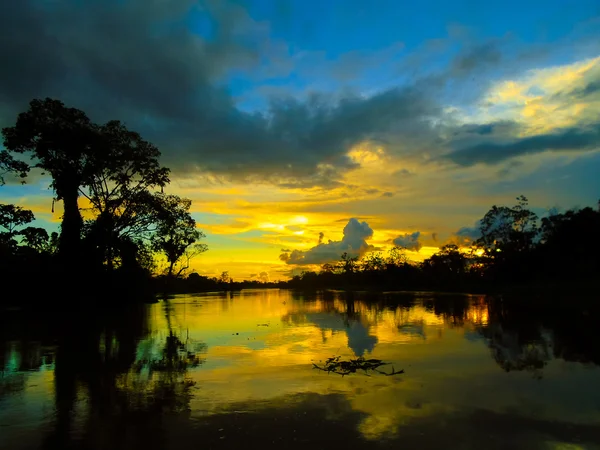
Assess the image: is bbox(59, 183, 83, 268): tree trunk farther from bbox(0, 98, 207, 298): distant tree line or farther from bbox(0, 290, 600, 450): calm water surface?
bbox(0, 290, 600, 450): calm water surface

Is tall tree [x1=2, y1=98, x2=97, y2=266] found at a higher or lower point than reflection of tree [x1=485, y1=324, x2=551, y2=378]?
higher

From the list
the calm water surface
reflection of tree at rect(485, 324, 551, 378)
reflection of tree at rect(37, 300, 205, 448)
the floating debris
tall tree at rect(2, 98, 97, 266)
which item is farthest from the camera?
tall tree at rect(2, 98, 97, 266)

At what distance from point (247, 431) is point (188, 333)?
1439 cm

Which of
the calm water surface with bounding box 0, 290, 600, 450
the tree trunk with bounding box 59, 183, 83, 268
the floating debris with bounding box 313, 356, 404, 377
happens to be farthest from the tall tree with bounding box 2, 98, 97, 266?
the floating debris with bounding box 313, 356, 404, 377

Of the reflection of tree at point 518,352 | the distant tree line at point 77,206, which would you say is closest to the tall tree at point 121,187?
the distant tree line at point 77,206

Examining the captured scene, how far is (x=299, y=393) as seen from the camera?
945 cm

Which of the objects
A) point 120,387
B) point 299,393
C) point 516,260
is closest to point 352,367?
point 299,393

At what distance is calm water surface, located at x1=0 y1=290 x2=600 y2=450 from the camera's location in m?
6.92

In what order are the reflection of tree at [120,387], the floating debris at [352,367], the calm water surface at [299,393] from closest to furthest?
1. the calm water surface at [299,393]
2. the reflection of tree at [120,387]
3. the floating debris at [352,367]

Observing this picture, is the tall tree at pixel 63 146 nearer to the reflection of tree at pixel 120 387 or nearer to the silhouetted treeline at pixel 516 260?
the reflection of tree at pixel 120 387

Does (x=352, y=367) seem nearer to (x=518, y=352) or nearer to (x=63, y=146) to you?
(x=518, y=352)

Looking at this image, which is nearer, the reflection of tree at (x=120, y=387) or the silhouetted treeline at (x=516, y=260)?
the reflection of tree at (x=120, y=387)

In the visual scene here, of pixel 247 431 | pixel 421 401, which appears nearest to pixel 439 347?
pixel 421 401

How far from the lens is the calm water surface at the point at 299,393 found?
692 centimetres
